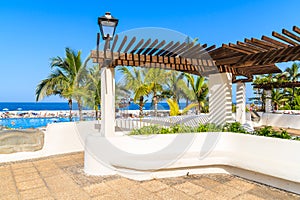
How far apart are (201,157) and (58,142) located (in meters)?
3.86

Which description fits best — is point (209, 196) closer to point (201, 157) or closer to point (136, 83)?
point (201, 157)

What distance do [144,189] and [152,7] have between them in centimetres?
1063

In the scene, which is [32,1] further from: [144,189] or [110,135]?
[144,189]

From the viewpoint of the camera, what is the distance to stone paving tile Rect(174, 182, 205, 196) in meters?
3.39

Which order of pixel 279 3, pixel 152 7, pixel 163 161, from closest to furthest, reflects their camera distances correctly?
pixel 163 161 < pixel 279 3 < pixel 152 7

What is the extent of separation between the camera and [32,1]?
429 inches

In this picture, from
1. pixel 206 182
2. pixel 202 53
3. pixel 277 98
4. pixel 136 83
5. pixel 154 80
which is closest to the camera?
pixel 206 182

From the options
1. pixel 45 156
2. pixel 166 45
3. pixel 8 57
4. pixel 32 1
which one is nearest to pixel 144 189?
pixel 166 45

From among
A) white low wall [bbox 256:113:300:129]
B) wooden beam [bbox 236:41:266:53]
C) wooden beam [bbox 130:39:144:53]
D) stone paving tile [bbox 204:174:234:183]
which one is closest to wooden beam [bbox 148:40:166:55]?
wooden beam [bbox 130:39:144:53]

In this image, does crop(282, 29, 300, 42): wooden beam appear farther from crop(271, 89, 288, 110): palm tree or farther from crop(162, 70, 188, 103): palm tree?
crop(271, 89, 288, 110): palm tree

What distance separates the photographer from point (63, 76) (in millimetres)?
11055

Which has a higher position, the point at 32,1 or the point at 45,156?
the point at 32,1

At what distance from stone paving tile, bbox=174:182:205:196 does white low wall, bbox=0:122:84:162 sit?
3.57 m

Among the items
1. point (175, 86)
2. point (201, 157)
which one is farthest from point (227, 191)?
point (175, 86)
